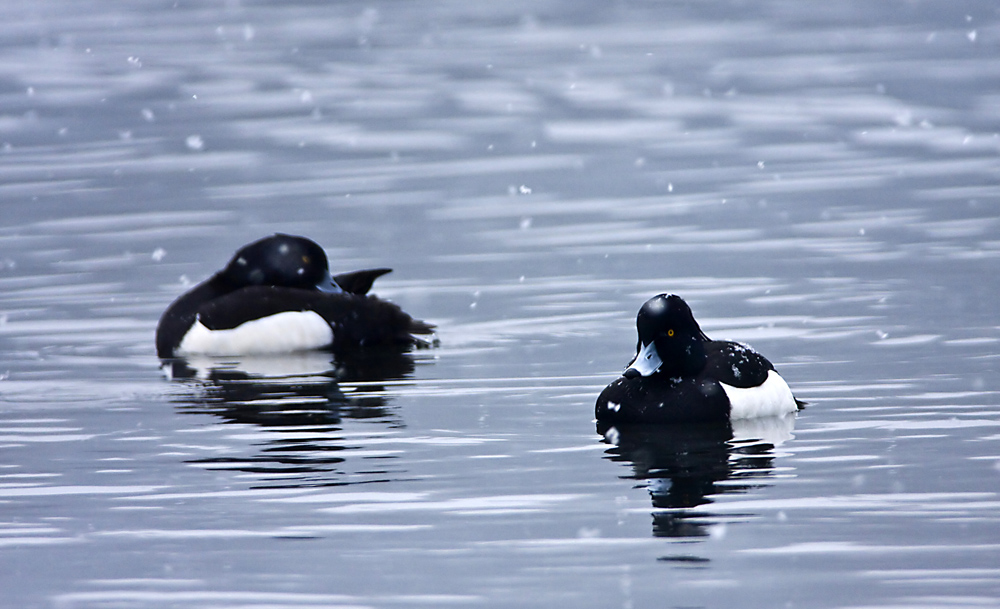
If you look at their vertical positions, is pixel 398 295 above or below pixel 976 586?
above

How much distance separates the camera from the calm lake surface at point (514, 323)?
7.94 meters

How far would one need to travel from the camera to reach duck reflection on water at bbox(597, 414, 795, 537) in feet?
28.0

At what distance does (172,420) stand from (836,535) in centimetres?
502

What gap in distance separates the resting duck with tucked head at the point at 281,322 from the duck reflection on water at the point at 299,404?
0.14 m

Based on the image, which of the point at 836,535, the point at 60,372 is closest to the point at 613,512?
the point at 836,535

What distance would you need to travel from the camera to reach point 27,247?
19.6 metres

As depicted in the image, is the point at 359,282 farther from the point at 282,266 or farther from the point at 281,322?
the point at 281,322

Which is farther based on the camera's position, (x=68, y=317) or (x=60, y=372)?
(x=68, y=317)

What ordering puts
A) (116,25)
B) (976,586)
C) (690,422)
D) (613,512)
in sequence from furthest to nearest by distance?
(116,25), (690,422), (613,512), (976,586)

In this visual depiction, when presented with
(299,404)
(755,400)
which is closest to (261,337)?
(299,404)

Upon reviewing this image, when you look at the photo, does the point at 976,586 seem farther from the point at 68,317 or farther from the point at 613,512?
the point at 68,317

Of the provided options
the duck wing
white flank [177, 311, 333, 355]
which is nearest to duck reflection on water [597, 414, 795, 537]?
white flank [177, 311, 333, 355]

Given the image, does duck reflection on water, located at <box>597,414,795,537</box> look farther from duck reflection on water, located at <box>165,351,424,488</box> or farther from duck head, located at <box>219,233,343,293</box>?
duck head, located at <box>219,233,343,293</box>

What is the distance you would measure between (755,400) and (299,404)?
10.4ft
